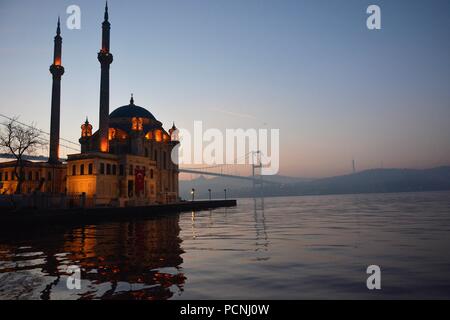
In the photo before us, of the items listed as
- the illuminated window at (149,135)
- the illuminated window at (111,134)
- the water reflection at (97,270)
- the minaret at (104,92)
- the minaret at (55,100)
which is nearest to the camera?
the water reflection at (97,270)

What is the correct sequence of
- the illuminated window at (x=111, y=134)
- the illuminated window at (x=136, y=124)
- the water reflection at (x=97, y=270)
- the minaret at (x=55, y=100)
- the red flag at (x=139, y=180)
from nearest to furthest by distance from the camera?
the water reflection at (x=97, y=270) → the red flag at (x=139, y=180) → the minaret at (x=55, y=100) → the illuminated window at (x=111, y=134) → the illuminated window at (x=136, y=124)

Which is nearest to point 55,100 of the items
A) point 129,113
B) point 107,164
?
point 129,113

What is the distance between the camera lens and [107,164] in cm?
5681

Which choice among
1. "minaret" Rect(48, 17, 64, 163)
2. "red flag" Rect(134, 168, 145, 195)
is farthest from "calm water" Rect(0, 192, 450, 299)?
"minaret" Rect(48, 17, 64, 163)

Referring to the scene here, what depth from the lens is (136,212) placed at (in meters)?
51.2

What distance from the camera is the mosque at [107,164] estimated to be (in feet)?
182

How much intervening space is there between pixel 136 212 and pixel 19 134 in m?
19.1

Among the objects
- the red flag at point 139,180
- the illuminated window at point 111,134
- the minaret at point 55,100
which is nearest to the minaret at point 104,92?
the red flag at point 139,180

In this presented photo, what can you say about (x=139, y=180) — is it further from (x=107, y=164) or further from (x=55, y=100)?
(x=55, y=100)

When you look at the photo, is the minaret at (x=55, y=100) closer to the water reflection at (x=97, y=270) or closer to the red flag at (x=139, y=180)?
the red flag at (x=139, y=180)

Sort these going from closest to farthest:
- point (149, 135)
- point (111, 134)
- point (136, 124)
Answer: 1. point (111, 134)
2. point (136, 124)
3. point (149, 135)

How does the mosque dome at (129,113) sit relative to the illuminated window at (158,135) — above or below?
above

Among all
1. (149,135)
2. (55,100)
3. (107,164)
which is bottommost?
(107,164)

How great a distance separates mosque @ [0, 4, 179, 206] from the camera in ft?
182
